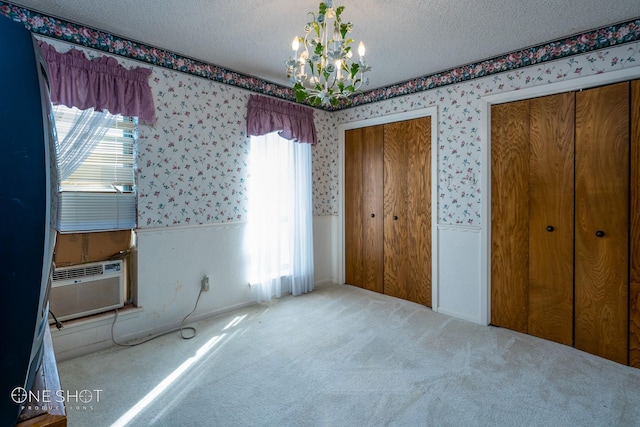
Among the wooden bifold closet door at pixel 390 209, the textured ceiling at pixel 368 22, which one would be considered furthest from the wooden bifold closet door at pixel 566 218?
the wooden bifold closet door at pixel 390 209

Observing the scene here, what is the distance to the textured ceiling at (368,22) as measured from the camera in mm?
2016

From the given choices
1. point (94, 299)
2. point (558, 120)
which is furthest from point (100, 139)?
point (558, 120)

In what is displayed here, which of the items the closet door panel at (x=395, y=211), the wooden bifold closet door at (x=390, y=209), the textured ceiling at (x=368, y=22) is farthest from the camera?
the closet door panel at (x=395, y=211)

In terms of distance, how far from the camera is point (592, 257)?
2.38m

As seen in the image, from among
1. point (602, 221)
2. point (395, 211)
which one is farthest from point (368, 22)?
point (602, 221)

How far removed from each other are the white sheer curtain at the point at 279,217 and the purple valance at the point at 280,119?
9 centimetres

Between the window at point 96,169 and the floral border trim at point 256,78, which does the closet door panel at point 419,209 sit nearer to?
the floral border trim at point 256,78

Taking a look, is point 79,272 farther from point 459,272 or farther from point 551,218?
point 551,218

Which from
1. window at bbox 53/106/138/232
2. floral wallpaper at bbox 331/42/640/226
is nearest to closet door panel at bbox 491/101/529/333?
floral wallpaper at bbox 331/42/640/226

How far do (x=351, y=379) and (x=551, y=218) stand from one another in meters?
2.02

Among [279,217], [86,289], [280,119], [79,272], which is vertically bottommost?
[86,289]

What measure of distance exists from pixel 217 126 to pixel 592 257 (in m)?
3.30

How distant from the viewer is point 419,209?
343 centimetres

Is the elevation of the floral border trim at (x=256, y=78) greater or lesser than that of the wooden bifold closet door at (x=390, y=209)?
greater
